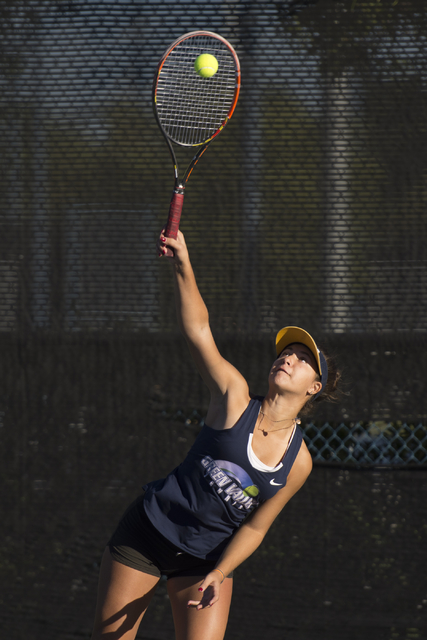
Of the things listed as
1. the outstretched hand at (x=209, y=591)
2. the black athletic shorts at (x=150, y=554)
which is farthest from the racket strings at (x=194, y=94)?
the outstretched hand at (x=209, y=591)

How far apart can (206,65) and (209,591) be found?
6.05 feet

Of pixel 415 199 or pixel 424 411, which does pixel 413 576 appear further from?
pixel 415 199

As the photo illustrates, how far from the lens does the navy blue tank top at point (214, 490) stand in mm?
1917

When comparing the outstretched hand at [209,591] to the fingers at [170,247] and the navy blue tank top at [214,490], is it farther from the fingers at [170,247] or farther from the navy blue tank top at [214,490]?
the fingers at [170,247]

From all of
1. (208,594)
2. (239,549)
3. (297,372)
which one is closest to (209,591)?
(208,594)

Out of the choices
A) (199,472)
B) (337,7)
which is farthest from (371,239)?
(199,472)

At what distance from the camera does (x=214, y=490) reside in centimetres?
193

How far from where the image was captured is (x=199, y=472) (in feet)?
6.40

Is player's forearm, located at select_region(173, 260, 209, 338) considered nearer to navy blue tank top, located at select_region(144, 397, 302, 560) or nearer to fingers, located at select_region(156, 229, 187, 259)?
fingers, located at select_region(156, 229, 187, 259)

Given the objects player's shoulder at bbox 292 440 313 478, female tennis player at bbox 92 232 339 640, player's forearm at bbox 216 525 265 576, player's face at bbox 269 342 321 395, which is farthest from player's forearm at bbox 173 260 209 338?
player's forearm at bbox 216 525 265 576

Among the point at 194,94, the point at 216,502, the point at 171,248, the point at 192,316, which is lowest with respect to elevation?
the point at 216,502

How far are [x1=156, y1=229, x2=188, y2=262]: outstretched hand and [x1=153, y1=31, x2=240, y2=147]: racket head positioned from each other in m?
0.71

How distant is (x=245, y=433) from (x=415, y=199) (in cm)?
163

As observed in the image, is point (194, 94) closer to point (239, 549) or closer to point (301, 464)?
point (301, 464)
